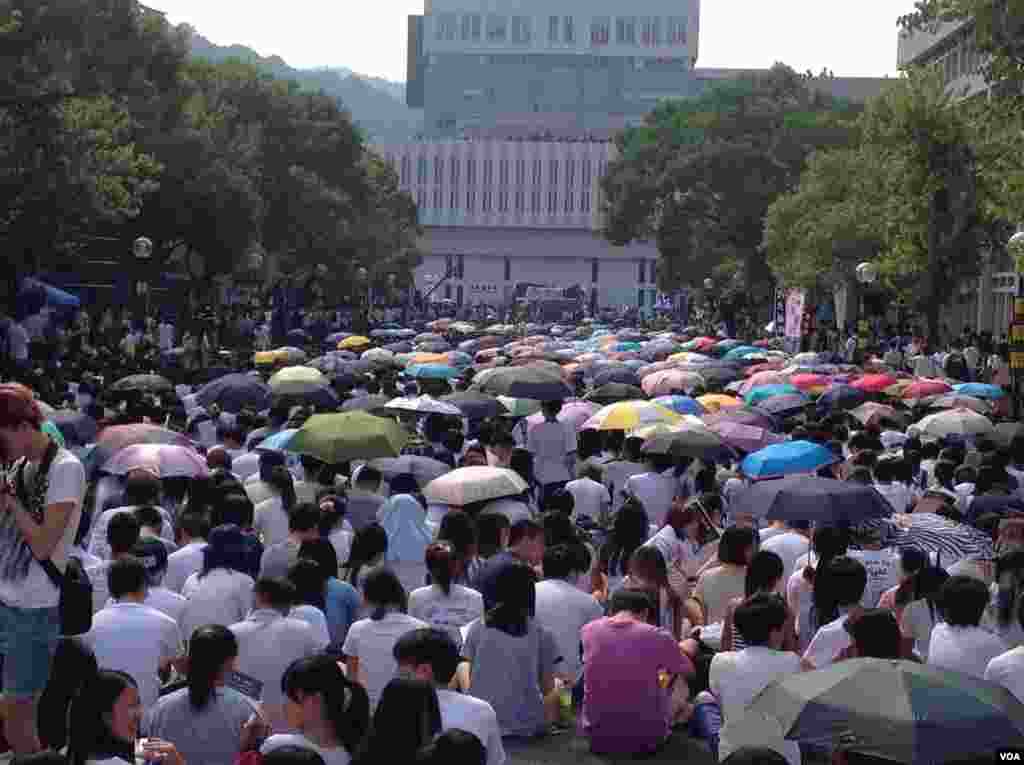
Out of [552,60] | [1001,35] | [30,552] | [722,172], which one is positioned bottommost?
[30,552]

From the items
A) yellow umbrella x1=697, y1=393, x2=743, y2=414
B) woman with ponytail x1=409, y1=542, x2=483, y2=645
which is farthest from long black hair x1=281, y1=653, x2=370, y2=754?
yellow umbrella x1=697, y1=393, x2=743, y2=414

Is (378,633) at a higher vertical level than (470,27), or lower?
lower

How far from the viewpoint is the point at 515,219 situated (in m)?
162

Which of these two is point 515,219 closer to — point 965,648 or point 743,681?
point 965,648

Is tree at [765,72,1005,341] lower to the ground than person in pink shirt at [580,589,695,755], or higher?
higher

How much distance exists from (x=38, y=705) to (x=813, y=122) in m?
68.5

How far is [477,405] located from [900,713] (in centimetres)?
1443

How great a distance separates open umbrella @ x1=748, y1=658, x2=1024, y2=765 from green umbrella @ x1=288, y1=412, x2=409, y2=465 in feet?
29.6

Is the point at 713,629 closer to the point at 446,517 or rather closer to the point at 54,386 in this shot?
the point at 446,517

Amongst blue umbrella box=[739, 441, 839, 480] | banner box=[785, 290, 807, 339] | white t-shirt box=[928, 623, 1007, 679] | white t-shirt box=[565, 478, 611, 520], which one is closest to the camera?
white t-shirt box=[928, 623, 1007, 679]

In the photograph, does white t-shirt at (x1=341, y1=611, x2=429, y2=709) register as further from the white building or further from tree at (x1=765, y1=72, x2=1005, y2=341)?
the white building

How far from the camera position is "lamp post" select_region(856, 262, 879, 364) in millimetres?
43000

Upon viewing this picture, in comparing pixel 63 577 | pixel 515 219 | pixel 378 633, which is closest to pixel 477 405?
pixel 378 633

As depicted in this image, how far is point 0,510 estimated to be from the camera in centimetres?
770
